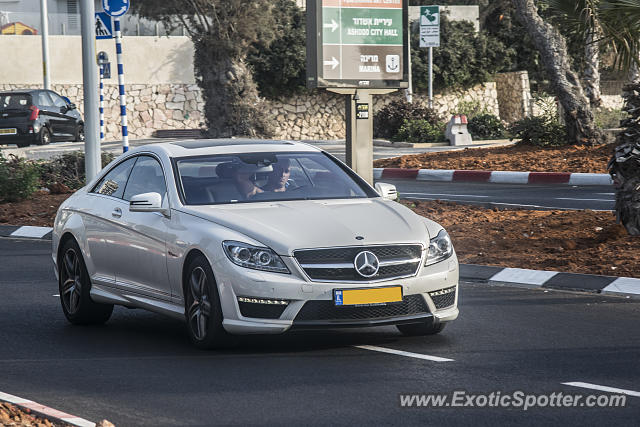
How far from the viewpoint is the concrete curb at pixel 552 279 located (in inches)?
421

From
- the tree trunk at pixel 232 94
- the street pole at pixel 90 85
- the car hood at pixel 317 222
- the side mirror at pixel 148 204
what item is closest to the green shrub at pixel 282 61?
the tree trunk at pixel 232 94

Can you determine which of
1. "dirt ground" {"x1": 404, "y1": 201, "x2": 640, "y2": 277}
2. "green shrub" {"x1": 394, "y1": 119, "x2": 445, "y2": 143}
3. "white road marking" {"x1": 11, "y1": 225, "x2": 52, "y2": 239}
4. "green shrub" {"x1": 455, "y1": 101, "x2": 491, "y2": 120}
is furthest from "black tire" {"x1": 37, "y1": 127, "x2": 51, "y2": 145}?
"dirt ground" {"x1": 404, "y1": 201, "x2": 640, "y2": 277}

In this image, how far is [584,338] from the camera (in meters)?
8.49

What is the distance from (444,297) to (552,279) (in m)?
3.29

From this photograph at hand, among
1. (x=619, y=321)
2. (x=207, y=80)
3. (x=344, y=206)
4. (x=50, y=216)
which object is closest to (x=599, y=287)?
(x=619, y=321)

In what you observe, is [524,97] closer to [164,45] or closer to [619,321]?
[164,45]

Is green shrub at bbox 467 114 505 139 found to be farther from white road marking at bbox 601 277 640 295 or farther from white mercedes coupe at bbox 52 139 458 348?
white mercedes coupe at bbox 52 139 458 348

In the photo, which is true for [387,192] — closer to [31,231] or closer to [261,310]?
[261,310]

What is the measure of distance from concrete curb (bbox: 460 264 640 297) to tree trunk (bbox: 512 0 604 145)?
13919 millimetres

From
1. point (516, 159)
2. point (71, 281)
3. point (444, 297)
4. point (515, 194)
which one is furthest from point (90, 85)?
point (444, 297)

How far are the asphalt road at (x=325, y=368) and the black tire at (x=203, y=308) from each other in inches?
4.1

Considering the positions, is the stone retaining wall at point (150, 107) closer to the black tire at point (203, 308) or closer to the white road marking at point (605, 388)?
the black tire at point (203, 308)

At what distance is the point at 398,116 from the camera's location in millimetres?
35312

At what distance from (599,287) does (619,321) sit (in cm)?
158
